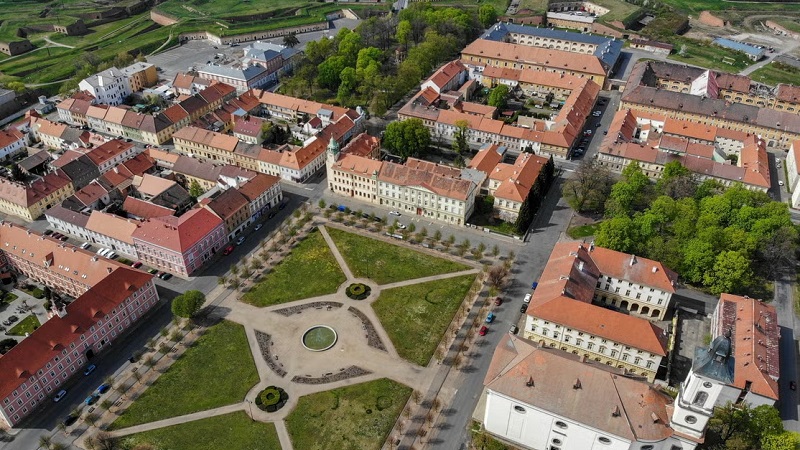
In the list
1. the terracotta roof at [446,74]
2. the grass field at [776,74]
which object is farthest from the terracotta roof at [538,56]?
the grass field at [776,74]

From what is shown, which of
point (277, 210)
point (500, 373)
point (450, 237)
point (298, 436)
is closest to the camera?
point (500, 373)

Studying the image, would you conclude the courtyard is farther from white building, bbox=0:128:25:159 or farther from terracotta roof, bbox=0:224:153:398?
white building, bbox=0:128:25:159

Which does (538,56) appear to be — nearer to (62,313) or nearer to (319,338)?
(319,338)

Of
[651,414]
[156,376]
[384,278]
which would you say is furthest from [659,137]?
[156,376]

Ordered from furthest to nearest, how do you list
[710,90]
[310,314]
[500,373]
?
[710,90] < [310,314] < [500,373]

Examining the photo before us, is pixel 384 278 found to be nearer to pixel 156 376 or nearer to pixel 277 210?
pixel 277 210
